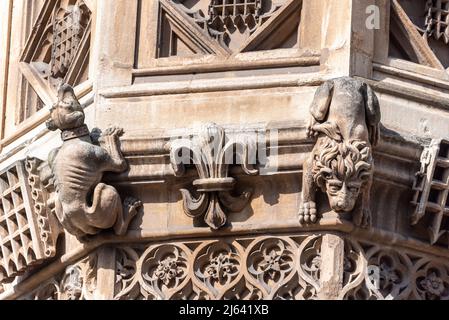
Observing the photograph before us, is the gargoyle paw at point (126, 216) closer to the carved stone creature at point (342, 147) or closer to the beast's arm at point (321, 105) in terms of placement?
the carved stone creature at point (342, 147)

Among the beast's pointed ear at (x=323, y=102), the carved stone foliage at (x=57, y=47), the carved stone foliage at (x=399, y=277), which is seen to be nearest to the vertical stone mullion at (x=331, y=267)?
the carved stone foliage at (x=399, y=277)

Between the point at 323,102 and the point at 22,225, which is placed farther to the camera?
the point at 22,225

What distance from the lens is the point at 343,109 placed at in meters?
19.0

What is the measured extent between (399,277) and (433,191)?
63cm

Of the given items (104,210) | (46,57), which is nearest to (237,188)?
(104,210)

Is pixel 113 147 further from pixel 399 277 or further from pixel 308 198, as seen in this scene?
pixel 399 277

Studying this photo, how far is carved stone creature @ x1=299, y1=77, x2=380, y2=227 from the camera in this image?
749 inches

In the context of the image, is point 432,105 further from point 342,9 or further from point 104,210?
point 104,210

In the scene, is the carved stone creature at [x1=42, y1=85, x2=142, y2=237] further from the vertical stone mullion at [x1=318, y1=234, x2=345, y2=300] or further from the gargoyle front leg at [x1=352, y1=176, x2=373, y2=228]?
the gargoyle front leg at [x1=352, y1=176, x2=373, y2=228]

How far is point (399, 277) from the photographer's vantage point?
766 inches

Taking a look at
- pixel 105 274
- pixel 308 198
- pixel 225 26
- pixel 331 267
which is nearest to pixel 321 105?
pixel 308 198

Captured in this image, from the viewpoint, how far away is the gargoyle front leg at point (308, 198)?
19.2m

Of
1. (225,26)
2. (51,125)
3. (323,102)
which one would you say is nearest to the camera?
(323,102)

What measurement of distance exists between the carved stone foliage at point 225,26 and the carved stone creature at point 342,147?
91cm
